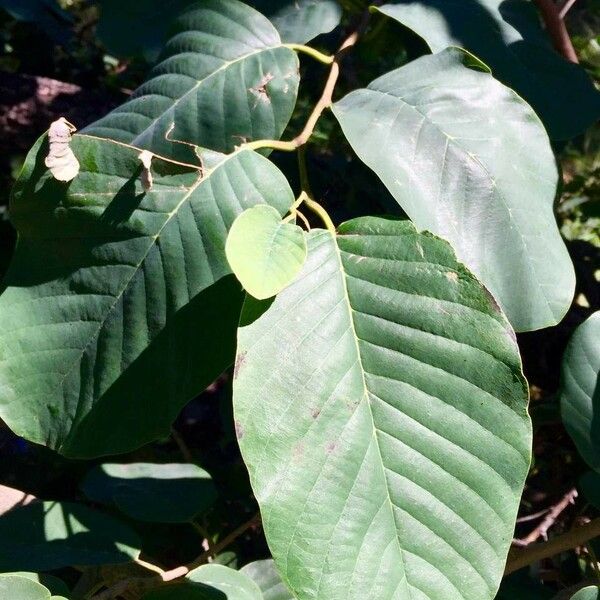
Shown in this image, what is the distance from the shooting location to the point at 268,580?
3.68 ft

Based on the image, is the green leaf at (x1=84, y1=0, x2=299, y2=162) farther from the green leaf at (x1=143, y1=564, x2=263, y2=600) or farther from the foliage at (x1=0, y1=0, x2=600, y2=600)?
the green leaf at (x1=143, y1=564, x2=263, y2=600)

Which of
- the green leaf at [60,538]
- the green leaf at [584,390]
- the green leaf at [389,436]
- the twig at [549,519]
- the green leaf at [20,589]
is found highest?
the green leaf at [389,436]

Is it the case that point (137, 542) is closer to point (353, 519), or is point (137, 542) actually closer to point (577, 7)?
point (353, 519)

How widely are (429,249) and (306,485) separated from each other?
0.27 metres

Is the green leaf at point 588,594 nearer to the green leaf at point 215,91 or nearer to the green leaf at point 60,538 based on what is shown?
the green leaf at point 60,538

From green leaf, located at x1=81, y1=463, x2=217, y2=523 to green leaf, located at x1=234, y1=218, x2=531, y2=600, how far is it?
502 millimetres

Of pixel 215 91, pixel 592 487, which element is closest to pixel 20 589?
pixel 215 91

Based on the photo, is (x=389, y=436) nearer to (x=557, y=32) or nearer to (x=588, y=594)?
(x=588, y=594)

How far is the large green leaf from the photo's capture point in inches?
33.5

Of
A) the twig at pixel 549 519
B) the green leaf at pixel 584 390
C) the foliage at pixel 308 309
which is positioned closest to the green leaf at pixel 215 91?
the foliage at pixel 308 309

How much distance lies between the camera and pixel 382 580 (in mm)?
733

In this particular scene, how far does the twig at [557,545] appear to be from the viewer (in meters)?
1.05

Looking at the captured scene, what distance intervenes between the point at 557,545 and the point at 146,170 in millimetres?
751

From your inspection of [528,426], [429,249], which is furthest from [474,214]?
[528,426]
